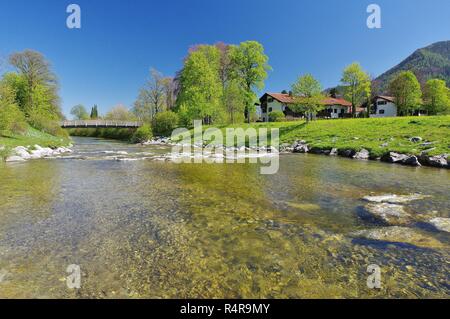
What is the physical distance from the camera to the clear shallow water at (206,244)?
4.15 m

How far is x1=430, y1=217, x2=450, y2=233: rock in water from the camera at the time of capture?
645 centimetres

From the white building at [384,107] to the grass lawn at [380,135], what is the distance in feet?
146

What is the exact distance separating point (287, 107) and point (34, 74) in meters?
55.9

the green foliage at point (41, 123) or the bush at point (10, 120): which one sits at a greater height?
the green foliage at point (41, 123)

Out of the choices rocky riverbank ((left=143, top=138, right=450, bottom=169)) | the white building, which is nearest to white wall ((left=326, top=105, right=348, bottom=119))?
the white building

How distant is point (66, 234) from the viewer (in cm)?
605

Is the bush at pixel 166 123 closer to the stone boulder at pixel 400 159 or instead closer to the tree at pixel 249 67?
the tree at pixel 249 67

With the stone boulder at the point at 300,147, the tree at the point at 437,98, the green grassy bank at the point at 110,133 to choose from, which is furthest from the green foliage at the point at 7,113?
the tree at the point at 437,98

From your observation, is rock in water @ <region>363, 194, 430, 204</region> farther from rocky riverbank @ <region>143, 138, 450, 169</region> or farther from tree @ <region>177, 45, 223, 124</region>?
tree @ <region>177, 45, 223, 124</region>

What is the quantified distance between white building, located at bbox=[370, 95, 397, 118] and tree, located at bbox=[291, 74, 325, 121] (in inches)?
1638

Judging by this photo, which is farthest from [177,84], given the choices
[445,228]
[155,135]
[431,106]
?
[445,228]

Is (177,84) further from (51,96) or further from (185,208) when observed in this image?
(185,208)
